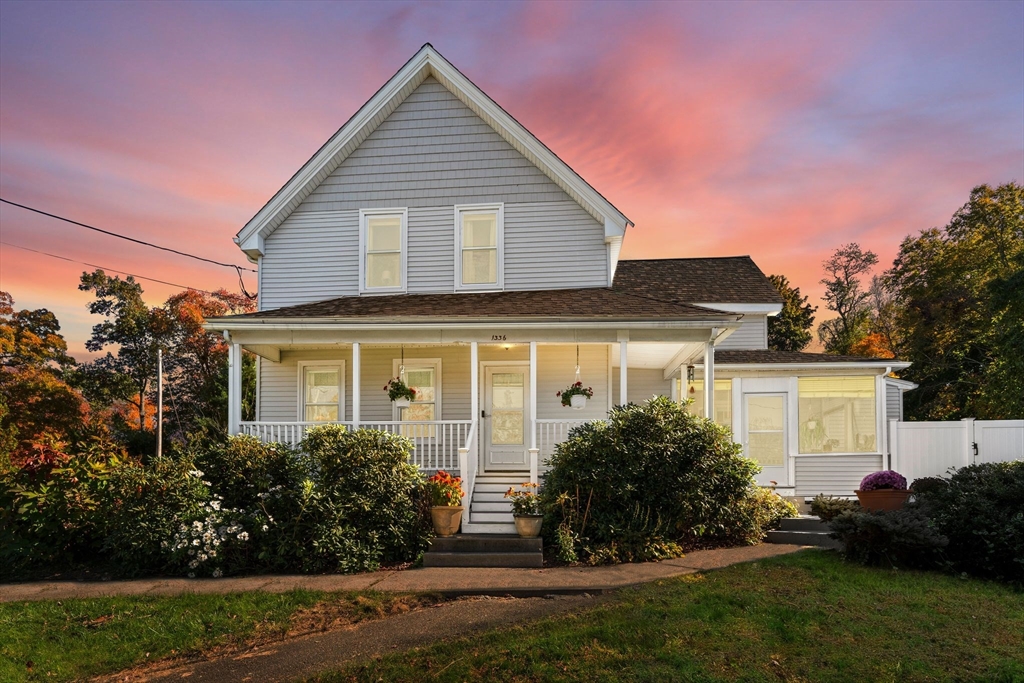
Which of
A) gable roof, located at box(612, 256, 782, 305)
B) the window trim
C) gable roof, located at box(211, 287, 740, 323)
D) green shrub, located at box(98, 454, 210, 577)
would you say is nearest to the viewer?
green shrub, located at box(98, 454, 210, 577)

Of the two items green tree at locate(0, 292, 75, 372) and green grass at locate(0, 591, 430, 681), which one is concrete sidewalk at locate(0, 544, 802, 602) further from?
green tree at locate(0, 292, 75, 372)

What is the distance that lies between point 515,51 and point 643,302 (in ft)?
18.6

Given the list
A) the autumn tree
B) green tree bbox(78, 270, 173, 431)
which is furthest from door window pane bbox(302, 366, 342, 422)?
green tree bbox(78, 270, 173, 431)

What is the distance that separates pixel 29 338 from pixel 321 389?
17.5m

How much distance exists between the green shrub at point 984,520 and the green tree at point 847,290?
30.8 metres

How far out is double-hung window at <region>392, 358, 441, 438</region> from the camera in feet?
48.5

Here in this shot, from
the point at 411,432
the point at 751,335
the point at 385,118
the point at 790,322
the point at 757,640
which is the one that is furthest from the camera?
the point at 790,322

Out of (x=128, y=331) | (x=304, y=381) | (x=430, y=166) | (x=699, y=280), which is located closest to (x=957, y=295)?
(x=699, y=280)

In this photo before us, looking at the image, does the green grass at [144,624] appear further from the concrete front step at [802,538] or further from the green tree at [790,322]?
the green tree at [790,322]

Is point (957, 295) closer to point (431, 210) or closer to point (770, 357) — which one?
point (770, 357)

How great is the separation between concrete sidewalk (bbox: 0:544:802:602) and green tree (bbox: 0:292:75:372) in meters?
20.1

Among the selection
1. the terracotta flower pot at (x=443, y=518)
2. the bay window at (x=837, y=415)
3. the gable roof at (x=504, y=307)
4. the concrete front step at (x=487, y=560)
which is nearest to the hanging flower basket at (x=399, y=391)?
the gable roof at (x=504, y=307)

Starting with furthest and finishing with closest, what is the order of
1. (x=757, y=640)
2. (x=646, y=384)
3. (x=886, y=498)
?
(x=646, y=384) → (x=886, y=498) → (x=757, y=640)

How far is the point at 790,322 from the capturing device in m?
40.8
